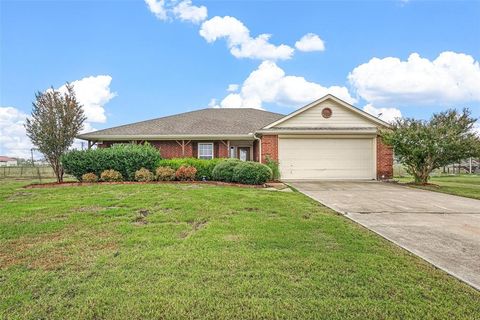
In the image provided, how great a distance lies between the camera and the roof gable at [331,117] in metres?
15.3

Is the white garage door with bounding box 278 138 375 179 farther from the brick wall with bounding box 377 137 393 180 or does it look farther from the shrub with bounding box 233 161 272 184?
the shrub with bounding box 233 161 272 184

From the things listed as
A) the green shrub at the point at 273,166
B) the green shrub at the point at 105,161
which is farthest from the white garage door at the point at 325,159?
the green shrub at the point at 105,161

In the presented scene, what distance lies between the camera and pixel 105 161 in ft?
44.5

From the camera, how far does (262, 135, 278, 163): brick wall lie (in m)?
15.0

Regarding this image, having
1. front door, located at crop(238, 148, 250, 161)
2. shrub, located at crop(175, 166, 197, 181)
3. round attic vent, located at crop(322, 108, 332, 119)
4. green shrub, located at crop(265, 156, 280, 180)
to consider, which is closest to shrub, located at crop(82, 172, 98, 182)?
shrub, located at crop(175, 166, 197, 181)

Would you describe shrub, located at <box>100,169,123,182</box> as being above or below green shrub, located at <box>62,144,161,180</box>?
below

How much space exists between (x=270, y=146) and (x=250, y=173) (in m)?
3.07

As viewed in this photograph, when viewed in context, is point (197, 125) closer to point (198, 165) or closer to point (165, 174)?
point (198, 165)

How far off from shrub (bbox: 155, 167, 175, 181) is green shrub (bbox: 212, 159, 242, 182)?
2067 millimetres

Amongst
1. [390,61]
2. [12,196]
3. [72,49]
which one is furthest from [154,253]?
[390,61]

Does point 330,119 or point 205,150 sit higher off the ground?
point 330,119

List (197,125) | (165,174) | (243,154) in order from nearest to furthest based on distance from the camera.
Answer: (165,174) → (197,125) → (243,154)

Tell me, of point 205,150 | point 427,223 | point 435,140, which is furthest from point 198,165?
point 435,140

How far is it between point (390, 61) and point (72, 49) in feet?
67.8
